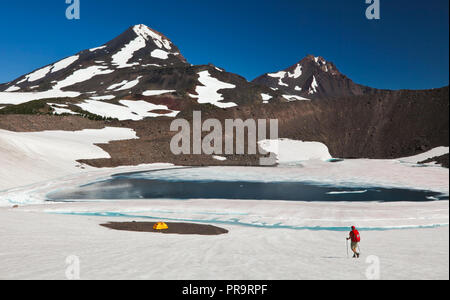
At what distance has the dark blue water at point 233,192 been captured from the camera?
25312 millimetres

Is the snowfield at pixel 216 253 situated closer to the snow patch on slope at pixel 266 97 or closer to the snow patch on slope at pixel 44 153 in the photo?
the snow patch on slope at pixel 44 153

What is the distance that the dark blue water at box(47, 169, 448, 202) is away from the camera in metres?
25.3

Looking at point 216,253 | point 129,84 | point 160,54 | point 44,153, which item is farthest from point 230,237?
point 160,54

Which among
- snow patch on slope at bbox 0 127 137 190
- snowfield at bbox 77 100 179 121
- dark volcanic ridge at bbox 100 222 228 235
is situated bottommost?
dark volcanic ridge at bbox 100 222 228 235

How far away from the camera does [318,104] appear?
66062 millimetres

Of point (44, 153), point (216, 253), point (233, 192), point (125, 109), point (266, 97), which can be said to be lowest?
point (216, 253)

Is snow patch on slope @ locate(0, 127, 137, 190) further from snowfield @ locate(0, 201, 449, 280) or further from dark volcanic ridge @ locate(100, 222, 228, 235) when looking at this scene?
snowfield @ locate(0, 201, 449, 280)

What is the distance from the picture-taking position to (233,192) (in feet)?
93.0

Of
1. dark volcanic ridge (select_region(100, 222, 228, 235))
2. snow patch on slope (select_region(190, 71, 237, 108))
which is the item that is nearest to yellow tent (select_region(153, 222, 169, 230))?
dark volcanic ridge (select_region(100, 222, 228, 235))

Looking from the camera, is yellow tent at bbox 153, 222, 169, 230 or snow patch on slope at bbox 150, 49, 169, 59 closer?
yellow tent at bbox 153, 222, 169, 230

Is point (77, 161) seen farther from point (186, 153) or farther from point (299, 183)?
point (299, 183)

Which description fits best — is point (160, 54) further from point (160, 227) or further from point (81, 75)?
point (160, 227)

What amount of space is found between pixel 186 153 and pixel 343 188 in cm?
2839
